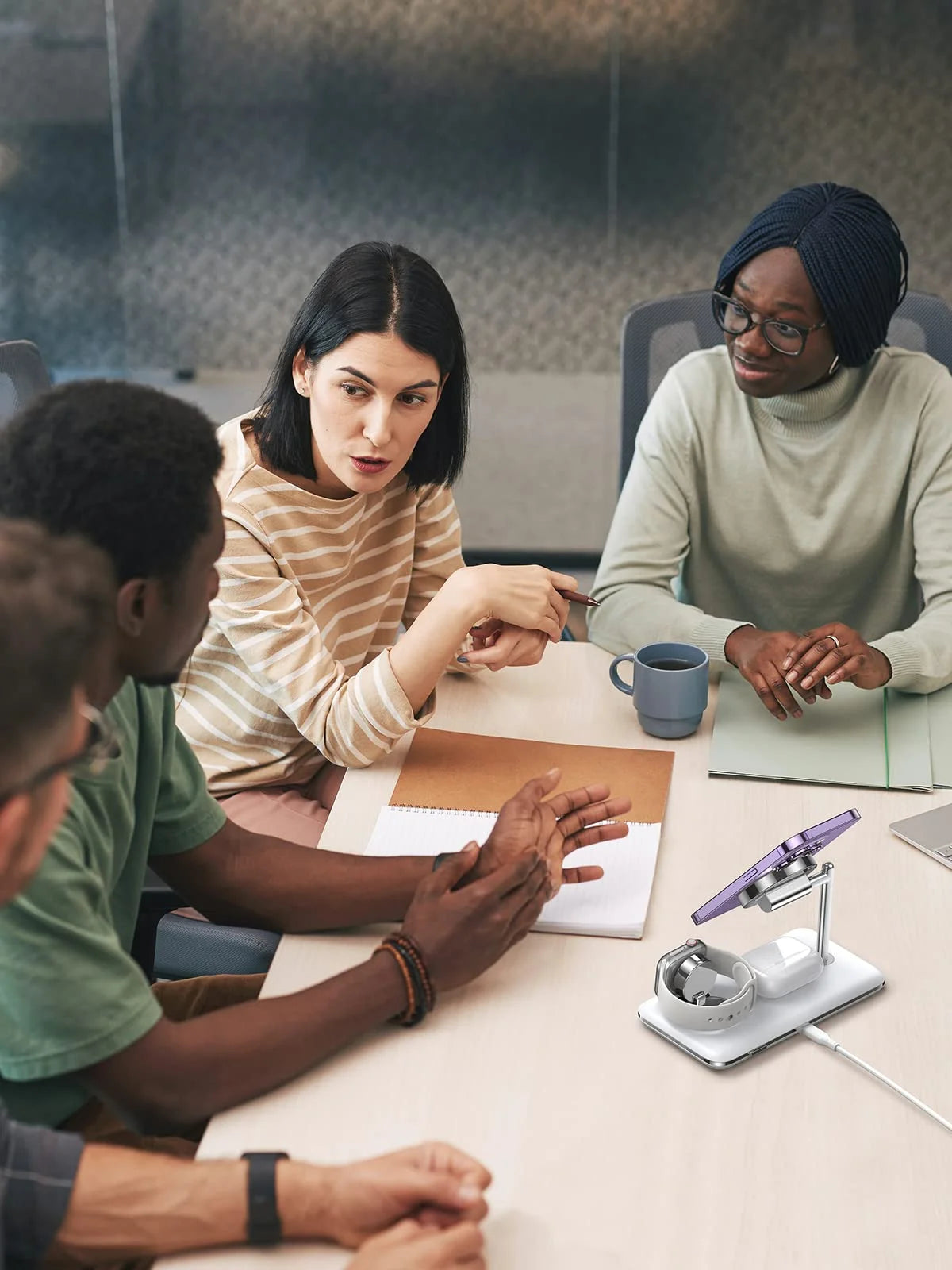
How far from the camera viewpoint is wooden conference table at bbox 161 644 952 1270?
0.90 metres

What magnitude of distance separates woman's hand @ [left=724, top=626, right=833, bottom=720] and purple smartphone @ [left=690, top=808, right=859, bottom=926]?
0.44m

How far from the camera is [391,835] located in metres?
1.38

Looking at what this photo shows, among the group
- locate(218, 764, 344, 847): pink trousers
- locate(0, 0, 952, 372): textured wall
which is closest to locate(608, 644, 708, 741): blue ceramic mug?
locate(218, 764, 344, 847): pink trousers

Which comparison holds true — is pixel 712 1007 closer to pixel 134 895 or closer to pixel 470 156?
pixel 134 895

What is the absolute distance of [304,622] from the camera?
1.56 meters

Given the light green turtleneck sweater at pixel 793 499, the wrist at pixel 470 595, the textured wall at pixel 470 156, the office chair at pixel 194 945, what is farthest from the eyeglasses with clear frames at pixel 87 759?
the textured wall at pixel 470 156

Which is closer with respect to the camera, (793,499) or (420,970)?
(420,970)

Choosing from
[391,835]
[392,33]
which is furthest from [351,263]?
[392,33]

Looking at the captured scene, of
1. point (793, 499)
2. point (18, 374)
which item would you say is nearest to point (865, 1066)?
point (793, 499)

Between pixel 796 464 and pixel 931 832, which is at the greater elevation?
pixel 796 464

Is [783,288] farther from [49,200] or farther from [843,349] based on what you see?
[49,200]

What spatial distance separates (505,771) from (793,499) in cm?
71

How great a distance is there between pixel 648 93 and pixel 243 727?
2341 mm

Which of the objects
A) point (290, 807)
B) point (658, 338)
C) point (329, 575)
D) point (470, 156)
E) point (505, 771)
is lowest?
point (290, 807)
